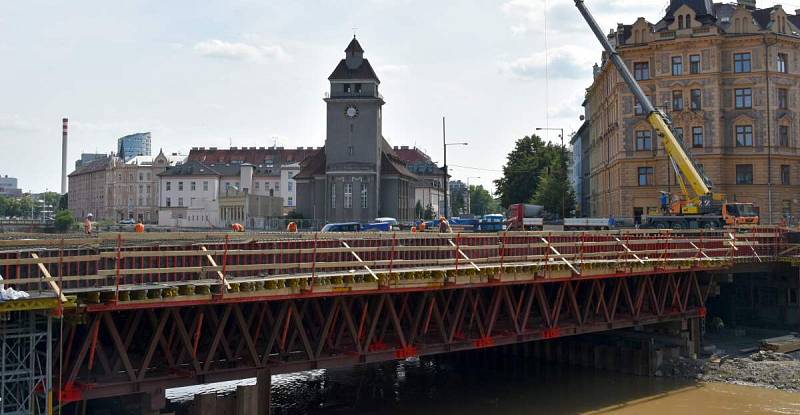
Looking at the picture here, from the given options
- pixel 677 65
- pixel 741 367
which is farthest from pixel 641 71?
pixel 741 367

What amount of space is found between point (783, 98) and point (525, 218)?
80.3 feet

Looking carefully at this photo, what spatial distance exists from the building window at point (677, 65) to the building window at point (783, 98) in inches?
337

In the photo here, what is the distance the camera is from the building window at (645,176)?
67.9 meters

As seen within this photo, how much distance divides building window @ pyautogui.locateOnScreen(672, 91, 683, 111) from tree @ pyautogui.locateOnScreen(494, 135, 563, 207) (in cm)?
3657

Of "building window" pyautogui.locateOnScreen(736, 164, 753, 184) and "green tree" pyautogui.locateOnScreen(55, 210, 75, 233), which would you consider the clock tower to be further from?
"building window" pyautogui.locateOnScreen(736, 164, 753, 184)

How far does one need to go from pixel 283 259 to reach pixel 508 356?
20333 millimetres

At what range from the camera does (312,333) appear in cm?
2364

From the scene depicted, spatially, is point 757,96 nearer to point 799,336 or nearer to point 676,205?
point 676,205

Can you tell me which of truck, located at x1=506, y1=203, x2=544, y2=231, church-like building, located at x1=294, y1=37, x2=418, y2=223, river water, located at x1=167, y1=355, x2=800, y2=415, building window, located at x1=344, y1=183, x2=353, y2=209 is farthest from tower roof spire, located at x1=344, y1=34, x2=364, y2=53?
river water, located at x1=167, y1=355, x2=800, y2=415

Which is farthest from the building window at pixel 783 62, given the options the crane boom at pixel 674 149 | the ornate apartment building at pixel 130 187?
the ornate apartment building at pixel 130 187

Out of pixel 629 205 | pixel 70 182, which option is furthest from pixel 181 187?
pixel 629 205

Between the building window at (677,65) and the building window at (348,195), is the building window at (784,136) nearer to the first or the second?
the building window at (677,65)

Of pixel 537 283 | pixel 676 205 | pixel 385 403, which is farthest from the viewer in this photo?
pixel 676 205

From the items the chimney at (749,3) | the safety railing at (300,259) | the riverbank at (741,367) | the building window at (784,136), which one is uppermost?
the chimney at (749,3)
